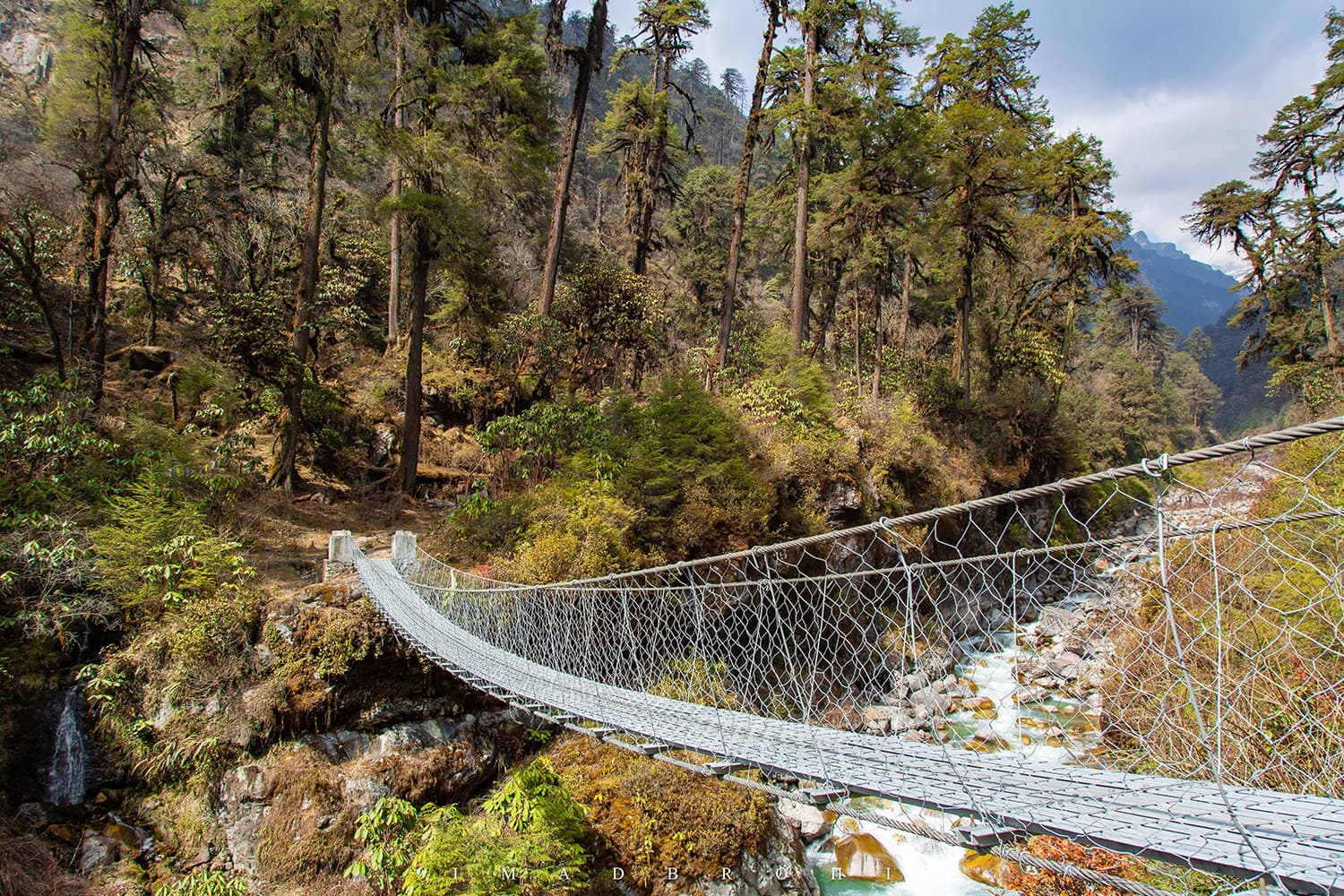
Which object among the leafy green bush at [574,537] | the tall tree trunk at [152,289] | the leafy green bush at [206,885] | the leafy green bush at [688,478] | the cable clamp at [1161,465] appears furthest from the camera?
the tall tree trunk at [152,289]

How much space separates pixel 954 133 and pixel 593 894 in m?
11.2

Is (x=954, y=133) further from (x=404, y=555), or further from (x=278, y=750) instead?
(x=278, y=750)

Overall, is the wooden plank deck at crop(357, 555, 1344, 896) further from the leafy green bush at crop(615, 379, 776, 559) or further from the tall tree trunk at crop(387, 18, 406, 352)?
the tall tree trunk at crop(387, 18, 406, 352)

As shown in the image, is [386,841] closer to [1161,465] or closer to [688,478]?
[688,478]

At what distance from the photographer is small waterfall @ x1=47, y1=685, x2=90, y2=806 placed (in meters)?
3.64

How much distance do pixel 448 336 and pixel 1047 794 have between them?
10246mm

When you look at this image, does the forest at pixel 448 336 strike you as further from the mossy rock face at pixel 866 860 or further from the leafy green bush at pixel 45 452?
the mossy rock face at pixel 866 860

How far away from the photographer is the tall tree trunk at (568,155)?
349 inches

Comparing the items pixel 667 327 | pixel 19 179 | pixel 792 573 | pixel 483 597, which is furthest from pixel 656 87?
pixel 19 179

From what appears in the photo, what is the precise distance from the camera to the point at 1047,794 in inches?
59.3

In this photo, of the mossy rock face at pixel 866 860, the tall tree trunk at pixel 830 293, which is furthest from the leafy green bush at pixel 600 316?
the mossy rock face at pixel 866 860

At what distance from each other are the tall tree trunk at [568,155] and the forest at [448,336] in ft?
0.16

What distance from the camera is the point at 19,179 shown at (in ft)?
34.8

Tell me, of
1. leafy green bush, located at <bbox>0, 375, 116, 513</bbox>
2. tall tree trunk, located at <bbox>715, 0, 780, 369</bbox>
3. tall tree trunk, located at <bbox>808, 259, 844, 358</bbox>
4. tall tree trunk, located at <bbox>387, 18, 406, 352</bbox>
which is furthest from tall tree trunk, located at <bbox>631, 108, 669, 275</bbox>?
leafy green bush, located at <bbox>0, 375, 116, 513</bbox>
